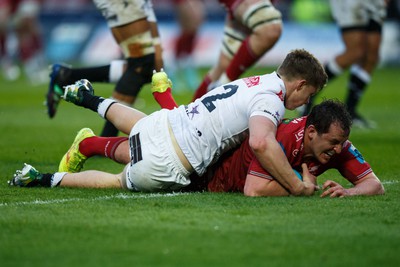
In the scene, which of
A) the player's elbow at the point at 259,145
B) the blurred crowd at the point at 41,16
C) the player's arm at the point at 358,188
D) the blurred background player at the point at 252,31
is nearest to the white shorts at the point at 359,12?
the blurred background player at the point at 252,31

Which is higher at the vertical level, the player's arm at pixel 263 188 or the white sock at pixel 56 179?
the white sock at pixel 56 179

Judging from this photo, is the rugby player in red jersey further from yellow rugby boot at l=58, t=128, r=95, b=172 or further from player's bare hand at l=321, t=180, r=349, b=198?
yellow rugby boot at l=58, t=128, r=95, b=172

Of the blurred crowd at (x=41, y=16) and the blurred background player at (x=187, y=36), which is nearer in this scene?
the blurred background player at (x=187, y=36)

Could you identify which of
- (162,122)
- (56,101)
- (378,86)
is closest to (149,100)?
(378,86)

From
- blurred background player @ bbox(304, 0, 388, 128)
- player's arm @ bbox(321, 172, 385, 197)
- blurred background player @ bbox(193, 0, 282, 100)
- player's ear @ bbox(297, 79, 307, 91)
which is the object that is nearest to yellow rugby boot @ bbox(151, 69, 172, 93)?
player's ear @ bbox(297, 79, 307, 91)

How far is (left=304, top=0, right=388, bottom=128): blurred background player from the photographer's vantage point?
11.4 meters

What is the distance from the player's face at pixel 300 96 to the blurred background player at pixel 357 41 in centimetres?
515

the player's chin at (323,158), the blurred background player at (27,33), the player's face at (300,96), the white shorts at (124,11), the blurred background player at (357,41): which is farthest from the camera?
the blurred background player at (27,33)

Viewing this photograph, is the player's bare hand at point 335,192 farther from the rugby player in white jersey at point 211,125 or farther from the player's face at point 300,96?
the player's face at point 300,96

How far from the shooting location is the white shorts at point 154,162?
19.8 feet

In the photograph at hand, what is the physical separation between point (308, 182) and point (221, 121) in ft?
2.26

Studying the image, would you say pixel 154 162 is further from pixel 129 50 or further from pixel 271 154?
pixel 129 50

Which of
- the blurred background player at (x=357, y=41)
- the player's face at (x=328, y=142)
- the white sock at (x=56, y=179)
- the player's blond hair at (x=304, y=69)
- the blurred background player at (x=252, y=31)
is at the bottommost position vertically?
the blurred background player at (x=357, y=41)

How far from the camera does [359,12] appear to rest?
1134 centimetres
